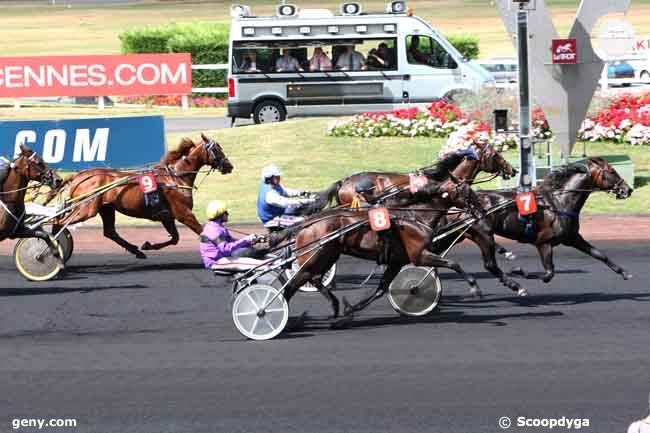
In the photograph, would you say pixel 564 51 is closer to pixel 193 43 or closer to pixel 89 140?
pixel 89 140

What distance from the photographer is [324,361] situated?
10617mm

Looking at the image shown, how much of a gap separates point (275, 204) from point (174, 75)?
48.5 ft

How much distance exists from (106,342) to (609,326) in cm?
499

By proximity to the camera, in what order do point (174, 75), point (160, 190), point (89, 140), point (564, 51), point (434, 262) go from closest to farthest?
1. point (434, 262)
2. point (160, 190)
3. point (564, 51)
4. point (89, 140)
5. point (174, 75)

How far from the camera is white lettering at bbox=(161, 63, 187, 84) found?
2777 centimetres

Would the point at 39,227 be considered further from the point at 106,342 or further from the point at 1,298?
the point at 106,342

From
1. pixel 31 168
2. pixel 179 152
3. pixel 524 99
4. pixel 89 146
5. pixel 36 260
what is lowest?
pixel 36 260

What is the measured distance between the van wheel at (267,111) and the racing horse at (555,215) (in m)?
15.4

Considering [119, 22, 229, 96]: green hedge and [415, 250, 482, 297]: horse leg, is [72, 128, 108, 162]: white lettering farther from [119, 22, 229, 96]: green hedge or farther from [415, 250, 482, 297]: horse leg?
[119, 22, 229, 96]: green hedge

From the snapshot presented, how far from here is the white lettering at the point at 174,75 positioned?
91.1 feet

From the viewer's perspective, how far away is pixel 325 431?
28.5ft

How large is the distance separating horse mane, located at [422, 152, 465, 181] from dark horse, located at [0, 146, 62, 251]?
4715 mm

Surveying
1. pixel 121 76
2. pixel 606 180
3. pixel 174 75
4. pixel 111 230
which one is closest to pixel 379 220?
pixel 606 180

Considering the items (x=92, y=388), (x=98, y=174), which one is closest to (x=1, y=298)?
(x=98, y=174)
